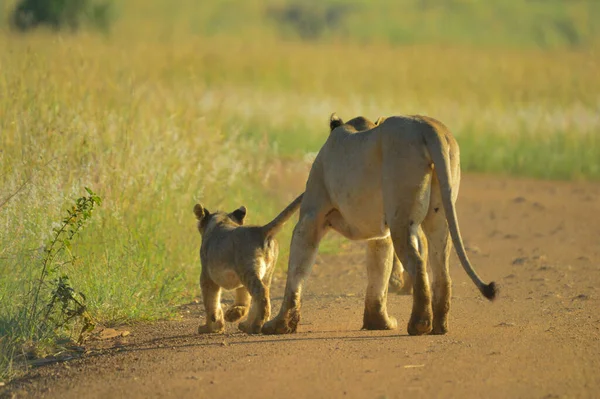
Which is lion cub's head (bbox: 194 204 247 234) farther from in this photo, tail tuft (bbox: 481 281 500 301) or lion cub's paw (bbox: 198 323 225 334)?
tail tuft (bbox: 481 281 500 301)

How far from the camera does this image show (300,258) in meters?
8.29

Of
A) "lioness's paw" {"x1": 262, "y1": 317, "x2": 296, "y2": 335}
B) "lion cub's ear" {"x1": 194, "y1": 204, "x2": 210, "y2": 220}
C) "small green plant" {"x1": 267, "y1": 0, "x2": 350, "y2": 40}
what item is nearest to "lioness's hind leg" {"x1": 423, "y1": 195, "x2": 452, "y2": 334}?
"lioness's paw" {"x1": 262, "y1": 317, "x2": 296, "y2": 335}

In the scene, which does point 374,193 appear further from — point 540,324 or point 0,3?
point 0,3

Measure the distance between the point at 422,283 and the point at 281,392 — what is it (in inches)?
59.2

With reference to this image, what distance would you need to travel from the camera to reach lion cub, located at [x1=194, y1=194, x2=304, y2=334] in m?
8.20

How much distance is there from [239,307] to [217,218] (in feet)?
2.38

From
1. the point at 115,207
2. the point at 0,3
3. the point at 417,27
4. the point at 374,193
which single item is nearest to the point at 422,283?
the point at 374,193

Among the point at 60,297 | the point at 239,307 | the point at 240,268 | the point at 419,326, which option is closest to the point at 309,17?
the point at 239,307

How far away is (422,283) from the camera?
7594 mm

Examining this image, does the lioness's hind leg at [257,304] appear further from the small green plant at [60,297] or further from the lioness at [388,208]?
the small green plant at [60,297]

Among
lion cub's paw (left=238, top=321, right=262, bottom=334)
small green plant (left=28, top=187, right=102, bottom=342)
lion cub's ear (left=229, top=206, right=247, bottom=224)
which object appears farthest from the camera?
lion cub's ear (left=229, top=206, right=247, bottom=224)

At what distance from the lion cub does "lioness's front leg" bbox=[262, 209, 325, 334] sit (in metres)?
0.16

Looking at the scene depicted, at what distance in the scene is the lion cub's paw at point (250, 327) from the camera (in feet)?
27.1

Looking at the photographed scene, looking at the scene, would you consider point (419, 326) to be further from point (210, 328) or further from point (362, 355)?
point (210, 328)
